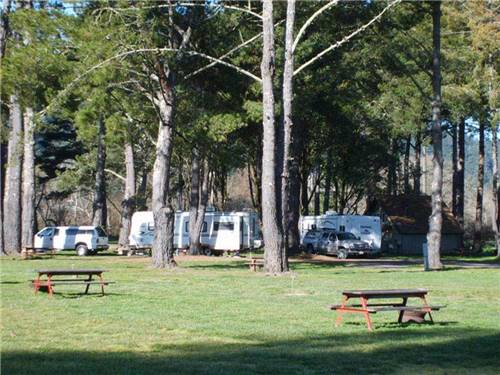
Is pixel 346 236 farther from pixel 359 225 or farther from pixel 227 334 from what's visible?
pixel 227 334

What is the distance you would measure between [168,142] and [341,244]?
2018 centimetres

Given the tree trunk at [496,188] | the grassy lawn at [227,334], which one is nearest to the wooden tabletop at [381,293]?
the grassy lawn at [227,334]

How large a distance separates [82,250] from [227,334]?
3613 centimetres

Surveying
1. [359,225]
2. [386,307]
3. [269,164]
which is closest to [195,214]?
[359,225]

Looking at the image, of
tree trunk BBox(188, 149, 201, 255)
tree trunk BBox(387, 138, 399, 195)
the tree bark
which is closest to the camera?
tree trunk BBox(188, 149, 201, 255)

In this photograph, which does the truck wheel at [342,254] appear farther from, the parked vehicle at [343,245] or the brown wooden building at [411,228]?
the brown wooden building at [411,228]

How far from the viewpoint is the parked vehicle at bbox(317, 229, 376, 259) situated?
46409mm

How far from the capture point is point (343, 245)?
1838 inches

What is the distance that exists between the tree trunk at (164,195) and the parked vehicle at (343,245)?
1920 cm

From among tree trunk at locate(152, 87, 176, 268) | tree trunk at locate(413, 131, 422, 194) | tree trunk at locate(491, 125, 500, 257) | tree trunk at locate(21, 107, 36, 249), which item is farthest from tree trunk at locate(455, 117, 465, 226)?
tree trunk at locate(152, 87, 176, 268)

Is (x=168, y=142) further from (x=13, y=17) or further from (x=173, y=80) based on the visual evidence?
(x=13, y=17)

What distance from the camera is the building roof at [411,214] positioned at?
55594 millimetres

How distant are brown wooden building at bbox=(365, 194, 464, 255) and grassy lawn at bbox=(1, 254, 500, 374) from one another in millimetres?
35227

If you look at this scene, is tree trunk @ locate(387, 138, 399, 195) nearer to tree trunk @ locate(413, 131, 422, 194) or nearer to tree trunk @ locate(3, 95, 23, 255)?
tree trunk @ locate(413, 131, 422, 194)
